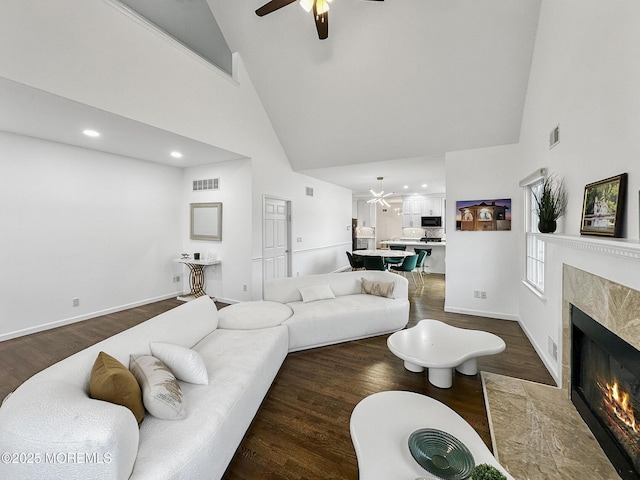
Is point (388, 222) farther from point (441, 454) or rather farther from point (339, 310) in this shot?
point (441, 454)

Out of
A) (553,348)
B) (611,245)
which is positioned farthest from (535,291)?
(611,245)

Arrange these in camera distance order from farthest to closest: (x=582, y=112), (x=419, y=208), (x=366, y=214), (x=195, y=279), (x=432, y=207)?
(x=366, y=214) → (x=419, y=208) → (x=432, y=207) → (x=195, y=279) → (x=582, y=112)

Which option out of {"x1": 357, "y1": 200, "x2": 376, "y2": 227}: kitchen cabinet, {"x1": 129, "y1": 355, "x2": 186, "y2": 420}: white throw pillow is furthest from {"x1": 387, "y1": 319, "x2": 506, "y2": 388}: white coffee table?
{"x1": 357, "y1": 200, "x2": 376, "y2": 227}: kitchen cabinet

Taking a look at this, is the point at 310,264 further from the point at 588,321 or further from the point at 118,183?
the point at 588,321

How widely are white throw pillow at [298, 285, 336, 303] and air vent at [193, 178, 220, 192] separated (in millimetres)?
2992

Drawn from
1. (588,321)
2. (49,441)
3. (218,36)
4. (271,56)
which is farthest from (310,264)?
(49,441)

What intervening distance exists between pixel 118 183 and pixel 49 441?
4.77 meters

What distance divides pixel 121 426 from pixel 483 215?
4781 millimetres

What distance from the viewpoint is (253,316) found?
299 centimetres

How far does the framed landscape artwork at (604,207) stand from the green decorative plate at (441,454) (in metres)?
1.58

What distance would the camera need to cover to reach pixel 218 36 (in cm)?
481

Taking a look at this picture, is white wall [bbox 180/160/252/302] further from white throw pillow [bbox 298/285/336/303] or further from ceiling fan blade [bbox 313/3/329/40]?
ceiling fan blade [bbox 313/3/329/40]

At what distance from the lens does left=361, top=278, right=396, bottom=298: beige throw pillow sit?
12.5 feet

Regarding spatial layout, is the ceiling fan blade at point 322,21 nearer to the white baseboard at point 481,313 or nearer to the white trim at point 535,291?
the white trim at point 535,291
